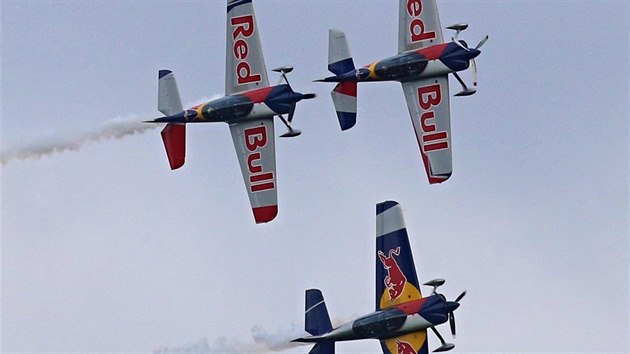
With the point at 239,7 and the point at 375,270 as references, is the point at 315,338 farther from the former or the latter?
the point at 239,7

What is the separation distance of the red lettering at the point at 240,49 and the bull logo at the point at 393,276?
335 inches

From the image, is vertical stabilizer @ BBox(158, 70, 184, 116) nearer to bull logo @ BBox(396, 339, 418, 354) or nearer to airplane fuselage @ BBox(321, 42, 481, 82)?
airplane fuselage @ BBox(321, 42, 481, 82)

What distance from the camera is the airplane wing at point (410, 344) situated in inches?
3999

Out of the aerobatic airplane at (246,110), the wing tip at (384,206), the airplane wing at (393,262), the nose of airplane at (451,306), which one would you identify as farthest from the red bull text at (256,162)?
the nose of airplane at (451,306)

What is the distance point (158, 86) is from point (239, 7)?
12.8ft

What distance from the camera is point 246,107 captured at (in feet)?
341

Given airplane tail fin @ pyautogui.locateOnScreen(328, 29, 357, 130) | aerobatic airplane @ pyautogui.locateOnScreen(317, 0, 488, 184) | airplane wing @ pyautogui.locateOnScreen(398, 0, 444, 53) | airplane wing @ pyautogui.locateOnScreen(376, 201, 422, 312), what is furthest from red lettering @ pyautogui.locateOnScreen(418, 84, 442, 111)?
airplane wing @ pyautogui.locateOnScreen(376, 201, 422, 312)

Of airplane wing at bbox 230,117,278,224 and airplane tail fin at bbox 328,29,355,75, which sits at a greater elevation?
airplane tail fin at bbox 328,29,355,75

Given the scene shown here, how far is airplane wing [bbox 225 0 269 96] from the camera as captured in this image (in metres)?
104

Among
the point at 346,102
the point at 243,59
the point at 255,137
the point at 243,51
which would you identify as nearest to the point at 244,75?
the point at 243,59

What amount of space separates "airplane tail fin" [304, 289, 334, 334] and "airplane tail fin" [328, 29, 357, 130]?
230 inches

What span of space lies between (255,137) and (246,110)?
1.18 meters

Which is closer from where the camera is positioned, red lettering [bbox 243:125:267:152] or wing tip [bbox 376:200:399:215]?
wing tip [bbox 376:200:399:215]

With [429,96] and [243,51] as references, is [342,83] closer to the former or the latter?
[429,96]
